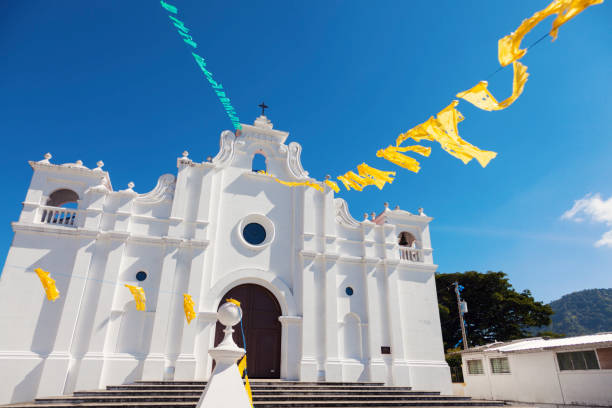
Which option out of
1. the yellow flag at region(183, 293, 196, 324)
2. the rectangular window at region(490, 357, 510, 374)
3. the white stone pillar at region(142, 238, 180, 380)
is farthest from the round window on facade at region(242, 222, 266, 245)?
the rectangular window at region(490, 357, 510, 374)

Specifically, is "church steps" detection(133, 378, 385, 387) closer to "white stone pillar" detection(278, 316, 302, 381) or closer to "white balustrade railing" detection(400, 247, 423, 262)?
"white stone pillar" detection(278, 316, 302, 381)

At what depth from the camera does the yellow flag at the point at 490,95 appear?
5.20 metres

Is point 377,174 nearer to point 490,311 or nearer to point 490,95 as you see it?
point 490,95

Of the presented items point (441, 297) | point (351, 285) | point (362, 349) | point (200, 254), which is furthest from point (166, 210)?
point (441, 297)

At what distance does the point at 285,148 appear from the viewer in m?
17.0

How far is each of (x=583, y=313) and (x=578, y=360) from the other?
9034 cm

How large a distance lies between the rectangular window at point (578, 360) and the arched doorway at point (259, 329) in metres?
11.6

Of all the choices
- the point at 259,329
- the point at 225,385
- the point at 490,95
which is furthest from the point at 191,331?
the point at 490,95

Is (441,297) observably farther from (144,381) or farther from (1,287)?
(1,287)

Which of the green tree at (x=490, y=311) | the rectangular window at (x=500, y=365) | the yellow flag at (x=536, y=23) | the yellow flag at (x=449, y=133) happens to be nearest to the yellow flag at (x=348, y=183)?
the yellow flag at (x=449, y=133)

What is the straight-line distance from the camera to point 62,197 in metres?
14.7

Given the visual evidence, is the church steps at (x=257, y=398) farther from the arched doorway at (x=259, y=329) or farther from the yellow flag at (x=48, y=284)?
the yellow flag at (x=48, y=284)

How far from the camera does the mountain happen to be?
76.2 m

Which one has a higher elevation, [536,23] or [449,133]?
[536,23]
